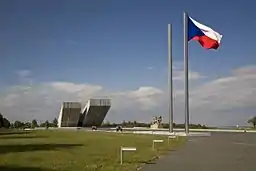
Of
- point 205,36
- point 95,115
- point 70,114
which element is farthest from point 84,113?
point 205,36

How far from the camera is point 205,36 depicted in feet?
135

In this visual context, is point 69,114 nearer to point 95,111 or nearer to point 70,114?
point 70,114

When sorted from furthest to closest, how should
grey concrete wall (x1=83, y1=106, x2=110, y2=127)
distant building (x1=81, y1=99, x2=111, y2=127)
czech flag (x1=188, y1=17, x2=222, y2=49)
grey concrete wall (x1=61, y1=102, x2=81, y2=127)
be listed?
1. grey concrete wall (x1=83, y1=106, x2=110, y2=127)
2. grey concrete wall (x1=61, y1=102, x2=81, y2=127)
3. distant building (x1=81, y1=99, x2=111, y2=127)
4. czech flag (x1=188, y1=17, x2=222, y2=49)

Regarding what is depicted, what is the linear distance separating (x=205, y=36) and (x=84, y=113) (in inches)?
2821

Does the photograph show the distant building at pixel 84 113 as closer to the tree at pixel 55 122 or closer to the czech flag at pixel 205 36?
the tree at pixel 55 122

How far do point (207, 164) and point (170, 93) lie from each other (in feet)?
127

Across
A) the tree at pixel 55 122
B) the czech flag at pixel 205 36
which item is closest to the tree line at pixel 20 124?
the tree at pixel 55 122

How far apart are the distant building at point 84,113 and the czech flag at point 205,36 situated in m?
61.4

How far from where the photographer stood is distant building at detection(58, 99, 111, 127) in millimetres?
104750

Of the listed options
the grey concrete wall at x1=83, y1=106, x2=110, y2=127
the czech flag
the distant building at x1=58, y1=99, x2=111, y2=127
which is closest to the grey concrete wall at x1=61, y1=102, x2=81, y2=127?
the distant building at x1=58, y1=99, x2=111, y2=127

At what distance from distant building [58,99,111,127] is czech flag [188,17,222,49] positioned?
61396mm

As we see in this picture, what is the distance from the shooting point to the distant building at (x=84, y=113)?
344 feet

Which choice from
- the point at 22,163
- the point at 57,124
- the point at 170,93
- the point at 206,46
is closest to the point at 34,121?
the point at 57,124

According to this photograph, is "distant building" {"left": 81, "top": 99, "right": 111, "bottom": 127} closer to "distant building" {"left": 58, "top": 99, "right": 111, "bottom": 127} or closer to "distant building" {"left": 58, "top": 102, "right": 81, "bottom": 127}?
"distant building" {"left": 58, "top": 99, "right": 111, "bottom": 127}
